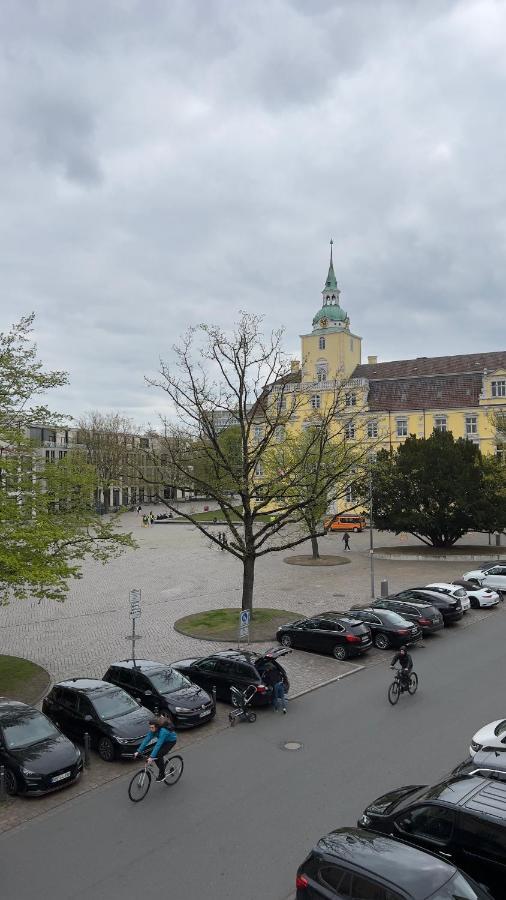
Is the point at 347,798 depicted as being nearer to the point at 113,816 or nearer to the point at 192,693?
the point at 113,816

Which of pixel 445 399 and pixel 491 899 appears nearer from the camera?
pixel 491 899

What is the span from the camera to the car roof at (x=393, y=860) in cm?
667

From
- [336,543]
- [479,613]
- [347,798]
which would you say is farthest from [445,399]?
[347,798]

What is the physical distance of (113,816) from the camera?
1030cm

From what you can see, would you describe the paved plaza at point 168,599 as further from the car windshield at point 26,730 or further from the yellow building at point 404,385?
the yellow building at point 404,385

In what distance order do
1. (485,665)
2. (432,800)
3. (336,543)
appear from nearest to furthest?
1. (432,800)
2. (485,665)
3. (336,543)

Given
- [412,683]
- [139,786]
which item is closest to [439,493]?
[412,683]

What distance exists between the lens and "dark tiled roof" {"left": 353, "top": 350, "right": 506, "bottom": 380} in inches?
2576

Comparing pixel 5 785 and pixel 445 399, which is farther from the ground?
pixel 445 399

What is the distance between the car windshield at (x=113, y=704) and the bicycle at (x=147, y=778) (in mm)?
1583

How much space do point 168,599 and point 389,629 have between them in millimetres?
11937

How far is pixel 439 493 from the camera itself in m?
41.2

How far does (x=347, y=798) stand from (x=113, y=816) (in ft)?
12.5

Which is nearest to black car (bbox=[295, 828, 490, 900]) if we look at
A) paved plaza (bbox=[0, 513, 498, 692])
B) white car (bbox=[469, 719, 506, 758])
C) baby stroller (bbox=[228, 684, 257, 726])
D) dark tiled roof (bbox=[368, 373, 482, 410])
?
white car (bbox=[469, 719, 506, 758])
